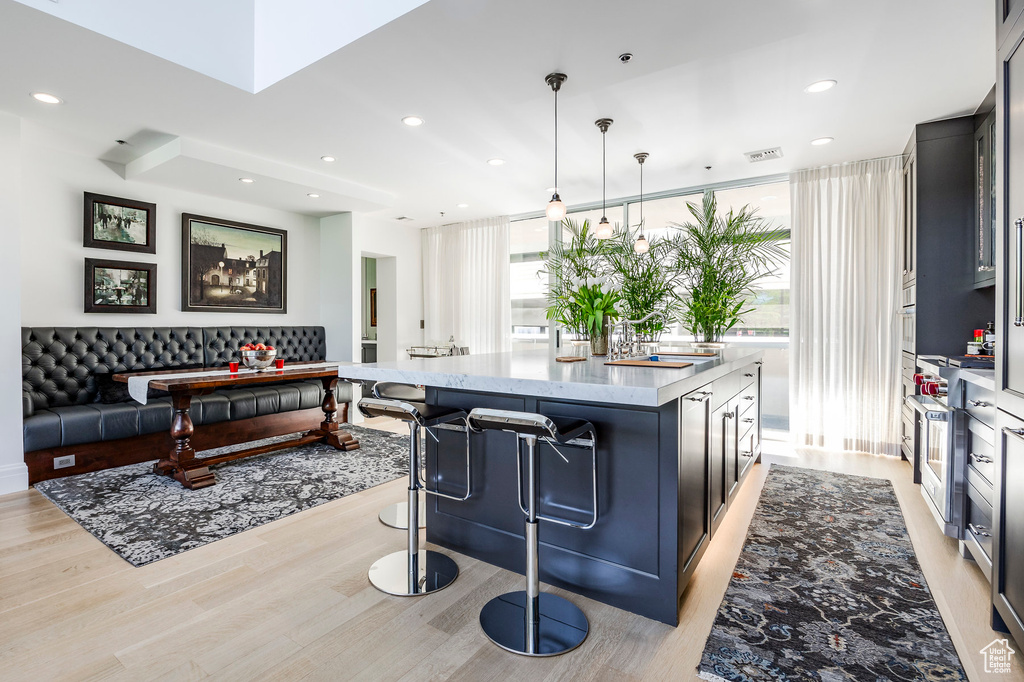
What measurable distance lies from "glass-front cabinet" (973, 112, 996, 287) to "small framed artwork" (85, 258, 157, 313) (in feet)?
21.4

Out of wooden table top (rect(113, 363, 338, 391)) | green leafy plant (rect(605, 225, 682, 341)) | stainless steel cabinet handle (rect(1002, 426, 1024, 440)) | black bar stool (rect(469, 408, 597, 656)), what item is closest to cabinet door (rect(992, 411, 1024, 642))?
stainless steel cabinet handle (rect(1002, 426, 1024, 440))

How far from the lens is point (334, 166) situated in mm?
4641

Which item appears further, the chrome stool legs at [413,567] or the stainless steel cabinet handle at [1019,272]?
the chrome stool legs at [413,567]

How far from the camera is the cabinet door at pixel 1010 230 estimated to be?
1.59m

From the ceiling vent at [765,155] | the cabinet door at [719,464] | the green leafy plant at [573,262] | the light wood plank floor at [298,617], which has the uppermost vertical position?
the ceiling vent at [765,155]

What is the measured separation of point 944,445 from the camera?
2432 mm

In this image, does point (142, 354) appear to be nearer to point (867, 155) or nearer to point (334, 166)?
point (334, 166)

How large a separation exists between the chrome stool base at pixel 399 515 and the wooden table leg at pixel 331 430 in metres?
1.53

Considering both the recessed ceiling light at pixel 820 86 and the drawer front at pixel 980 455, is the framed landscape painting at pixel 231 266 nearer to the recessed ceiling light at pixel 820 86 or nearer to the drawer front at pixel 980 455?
the recessed ceiling light at pixel 820 86

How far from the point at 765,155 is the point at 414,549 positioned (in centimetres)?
415

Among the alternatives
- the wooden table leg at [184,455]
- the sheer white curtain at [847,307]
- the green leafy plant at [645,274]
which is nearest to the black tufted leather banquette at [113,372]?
the wooden table leg at [184,455]

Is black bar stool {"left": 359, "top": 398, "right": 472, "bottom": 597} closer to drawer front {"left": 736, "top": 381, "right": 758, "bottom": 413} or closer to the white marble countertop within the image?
the white marble countertop

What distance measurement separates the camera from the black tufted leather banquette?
361cm

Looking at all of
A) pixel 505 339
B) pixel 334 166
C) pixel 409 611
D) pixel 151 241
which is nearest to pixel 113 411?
pixel 151 241
